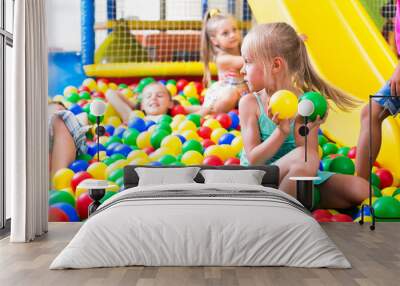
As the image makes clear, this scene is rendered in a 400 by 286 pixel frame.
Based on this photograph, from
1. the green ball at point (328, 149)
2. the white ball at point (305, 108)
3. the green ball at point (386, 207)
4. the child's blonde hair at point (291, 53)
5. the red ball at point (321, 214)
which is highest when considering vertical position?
the child's blonde hair at point (291, 53)

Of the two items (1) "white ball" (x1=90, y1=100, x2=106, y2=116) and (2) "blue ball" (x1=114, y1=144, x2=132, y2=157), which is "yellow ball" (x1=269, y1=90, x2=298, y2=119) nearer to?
(2) "blue ball" (x1=114, y1=144, x2=132, y2=157)

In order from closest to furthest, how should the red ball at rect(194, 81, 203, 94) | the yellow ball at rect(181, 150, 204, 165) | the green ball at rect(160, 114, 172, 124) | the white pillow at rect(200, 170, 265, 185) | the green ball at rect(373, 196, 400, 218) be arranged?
the white pillow at rect(200, 170, 265, 185), the green ball at rect(373, 196, 400, 218), the yellow ball at rect(181, 150, 204, 165), the green ball at rect(160, 114, 172, 124), the red ball at rect(194, 81, 203, 94)

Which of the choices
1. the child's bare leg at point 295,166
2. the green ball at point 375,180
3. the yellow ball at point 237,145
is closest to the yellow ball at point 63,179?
the yellow ball at point 237,145

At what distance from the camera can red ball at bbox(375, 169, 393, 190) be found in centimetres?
586

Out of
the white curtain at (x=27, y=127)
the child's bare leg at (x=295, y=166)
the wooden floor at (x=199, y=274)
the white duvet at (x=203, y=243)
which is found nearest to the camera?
the wooden floor at (x=199, y=274)

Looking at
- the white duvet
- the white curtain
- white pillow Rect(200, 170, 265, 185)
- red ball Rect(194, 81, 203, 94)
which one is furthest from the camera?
red ball Rect(194, 81, 203, 94)

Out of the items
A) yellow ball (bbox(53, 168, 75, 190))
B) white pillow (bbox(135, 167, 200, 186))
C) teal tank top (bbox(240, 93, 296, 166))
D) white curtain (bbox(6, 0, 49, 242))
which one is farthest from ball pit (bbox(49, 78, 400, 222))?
white curtain (bbox(6, 0, 49, 242))

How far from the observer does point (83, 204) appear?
5816 millimetres

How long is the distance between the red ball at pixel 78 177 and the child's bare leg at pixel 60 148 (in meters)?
0.21

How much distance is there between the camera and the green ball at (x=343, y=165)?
5875 millimetres

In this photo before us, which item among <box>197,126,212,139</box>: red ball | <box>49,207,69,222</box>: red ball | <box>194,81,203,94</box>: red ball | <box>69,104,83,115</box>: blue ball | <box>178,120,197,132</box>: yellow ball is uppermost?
<box>194,81,203,94</box>: red ball

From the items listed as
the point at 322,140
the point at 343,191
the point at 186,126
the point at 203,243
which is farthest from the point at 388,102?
the point at 203,243

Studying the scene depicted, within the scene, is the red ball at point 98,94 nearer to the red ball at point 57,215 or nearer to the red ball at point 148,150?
the red ball at point 148,150

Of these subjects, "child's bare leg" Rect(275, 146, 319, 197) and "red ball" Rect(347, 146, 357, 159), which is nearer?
"child's bare leg" Rect(275, 146, 319, 197)
